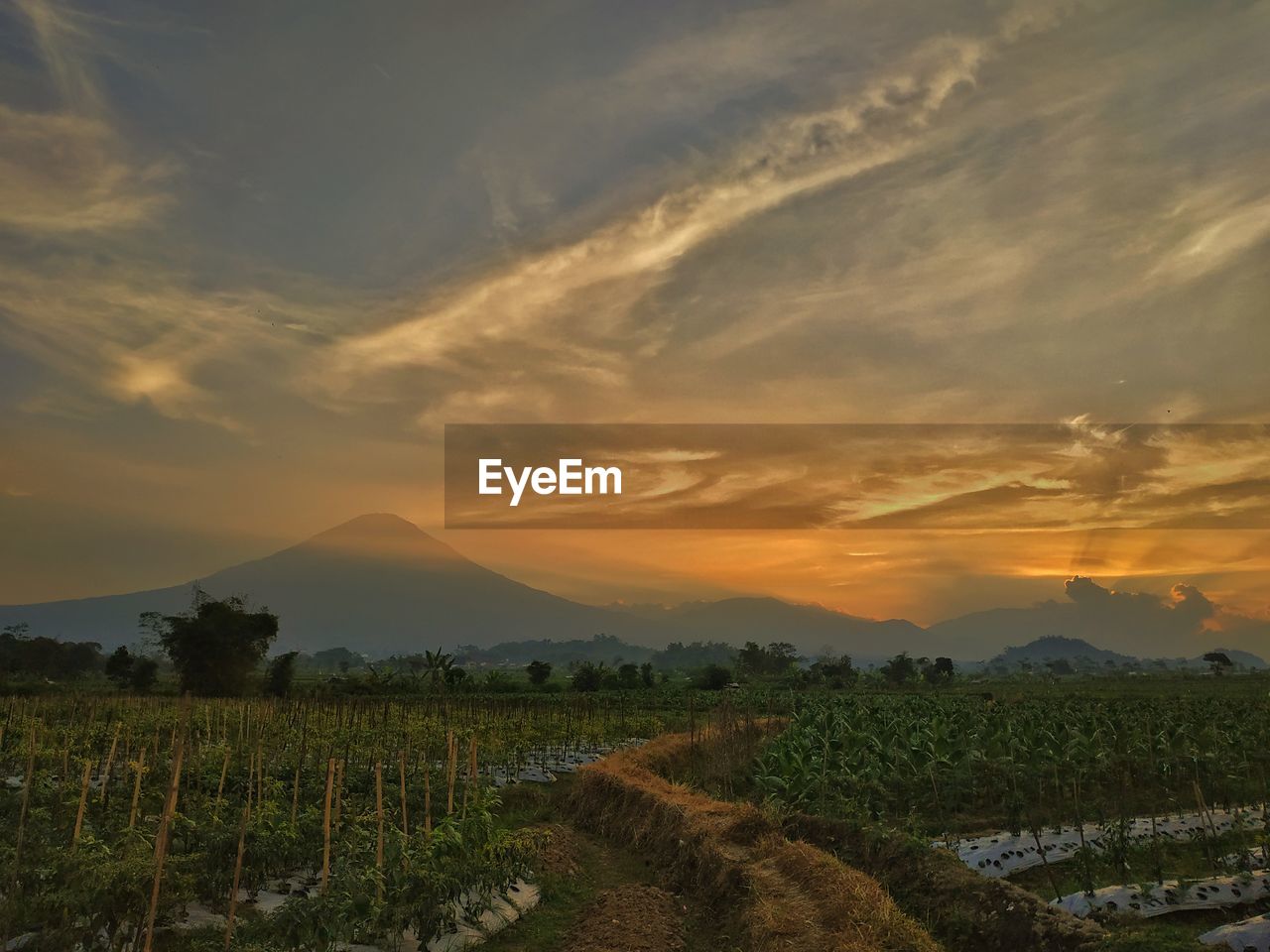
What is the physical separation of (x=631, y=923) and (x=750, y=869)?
2.00 m

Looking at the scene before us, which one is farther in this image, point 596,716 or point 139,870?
point 596,716

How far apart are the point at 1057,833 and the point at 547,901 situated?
8577 mm

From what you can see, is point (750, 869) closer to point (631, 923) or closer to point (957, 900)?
point (631, 923)

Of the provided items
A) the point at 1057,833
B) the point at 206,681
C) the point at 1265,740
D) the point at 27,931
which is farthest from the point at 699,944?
the point at 206,681

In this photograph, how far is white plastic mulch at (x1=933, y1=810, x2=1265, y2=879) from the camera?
12727mm

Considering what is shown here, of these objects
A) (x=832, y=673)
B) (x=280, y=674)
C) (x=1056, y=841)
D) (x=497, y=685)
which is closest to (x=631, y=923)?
(x=1056, y=841)

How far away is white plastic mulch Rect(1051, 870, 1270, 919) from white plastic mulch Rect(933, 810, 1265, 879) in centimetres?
193

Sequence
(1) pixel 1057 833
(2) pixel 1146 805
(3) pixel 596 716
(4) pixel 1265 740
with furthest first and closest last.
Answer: (3) pixel 596 716
(4) pixel 1265 740
(2) pixel 1146 805
(1) pixel 1057 833

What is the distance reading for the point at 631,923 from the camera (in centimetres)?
1111

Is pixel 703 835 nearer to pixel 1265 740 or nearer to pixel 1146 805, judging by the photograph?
pixel 1146 805

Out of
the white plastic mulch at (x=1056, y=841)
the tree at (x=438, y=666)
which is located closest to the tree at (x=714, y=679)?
the tree at (x=438, y=666)

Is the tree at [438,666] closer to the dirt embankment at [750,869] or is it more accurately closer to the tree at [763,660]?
the tree at [763,660]

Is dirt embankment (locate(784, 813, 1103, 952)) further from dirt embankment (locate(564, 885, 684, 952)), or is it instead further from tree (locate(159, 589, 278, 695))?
tree (locate(159, 589, 278, 695))

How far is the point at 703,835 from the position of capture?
1416cm
